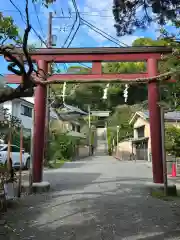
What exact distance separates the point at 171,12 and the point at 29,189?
21.2 ft

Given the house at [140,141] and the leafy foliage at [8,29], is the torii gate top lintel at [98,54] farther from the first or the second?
the house at [140,141]

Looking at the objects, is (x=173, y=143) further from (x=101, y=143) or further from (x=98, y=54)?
(x=101, y=143)

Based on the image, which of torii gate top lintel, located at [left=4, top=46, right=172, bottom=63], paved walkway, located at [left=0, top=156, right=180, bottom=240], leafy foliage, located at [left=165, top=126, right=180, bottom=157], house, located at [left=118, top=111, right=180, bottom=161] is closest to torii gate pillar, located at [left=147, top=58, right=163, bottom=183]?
leafy foliage, located at [left=165, top=126, right=180, bottom=157]

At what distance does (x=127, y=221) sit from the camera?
6180 millimetres

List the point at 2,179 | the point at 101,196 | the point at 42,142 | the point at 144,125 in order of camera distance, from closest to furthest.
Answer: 1. the point at 2,179
2. the point at 101,196
3. the point at 42,142
4. the point at 144,125

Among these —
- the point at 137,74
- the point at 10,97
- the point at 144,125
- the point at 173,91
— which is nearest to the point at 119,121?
the point at 144,125

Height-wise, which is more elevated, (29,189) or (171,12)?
(171,12)

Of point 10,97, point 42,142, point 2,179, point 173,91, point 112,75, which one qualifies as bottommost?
point 2,179

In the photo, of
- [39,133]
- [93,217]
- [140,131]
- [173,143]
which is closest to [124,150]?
[140,131]

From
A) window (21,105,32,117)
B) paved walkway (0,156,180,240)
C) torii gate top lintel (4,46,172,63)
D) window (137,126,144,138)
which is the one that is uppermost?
window (21,105,32,117)

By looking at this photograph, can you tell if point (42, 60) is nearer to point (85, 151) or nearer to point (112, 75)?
point (112, 75)

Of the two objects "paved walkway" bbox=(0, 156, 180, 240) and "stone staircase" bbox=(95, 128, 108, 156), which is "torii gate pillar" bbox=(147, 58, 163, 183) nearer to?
"paved walkway" bbox=(0, 156, 180, 240)

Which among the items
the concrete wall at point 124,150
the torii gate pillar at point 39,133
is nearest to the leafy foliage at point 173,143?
the torii gate pillar at point 39,133

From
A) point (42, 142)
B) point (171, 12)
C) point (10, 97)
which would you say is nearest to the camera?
point (10, 97)
